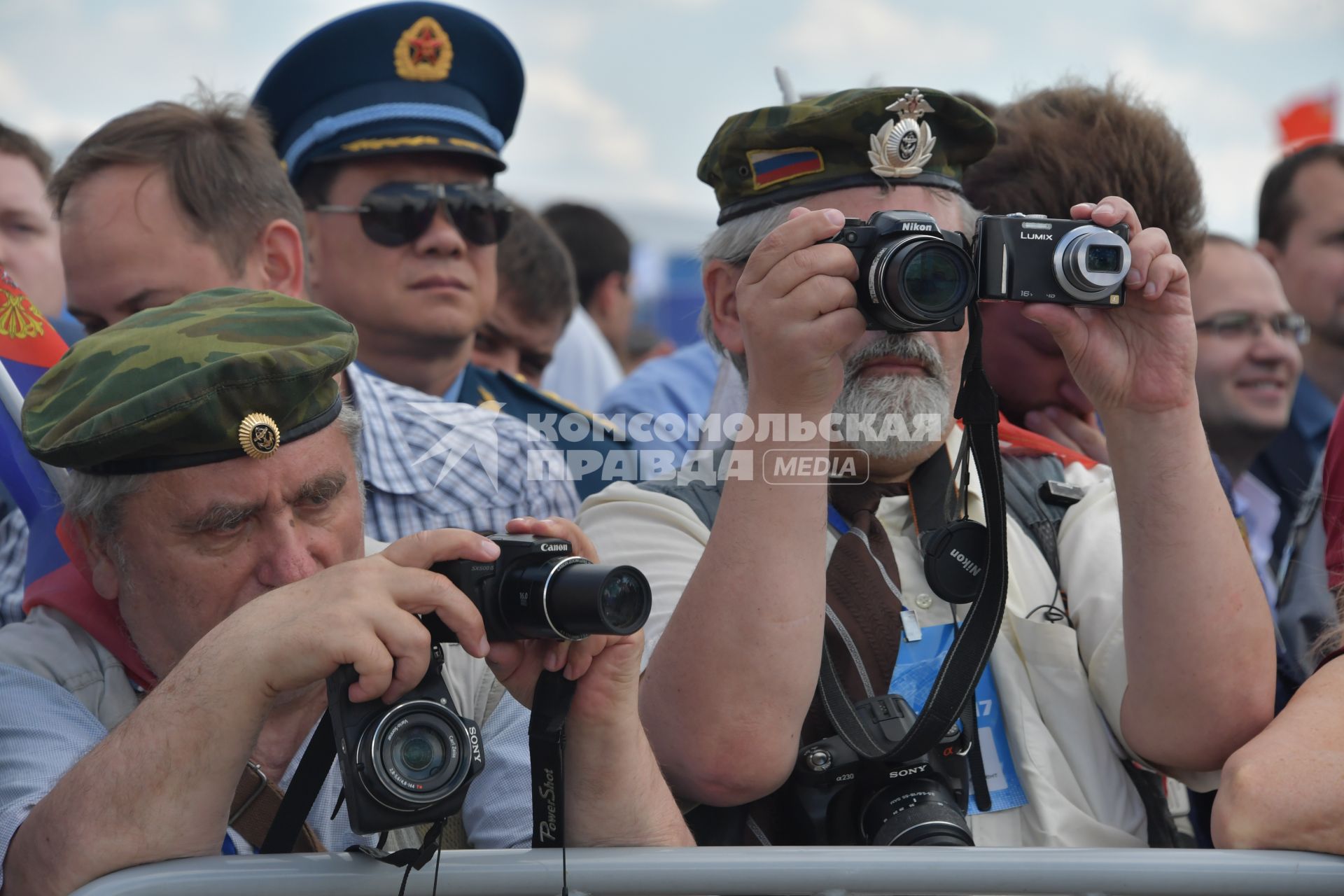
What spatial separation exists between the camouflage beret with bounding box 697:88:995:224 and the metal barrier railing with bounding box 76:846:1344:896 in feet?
3.89

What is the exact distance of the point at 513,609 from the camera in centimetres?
175

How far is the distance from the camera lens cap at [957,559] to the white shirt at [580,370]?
398 cm

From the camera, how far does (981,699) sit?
239 centimetres

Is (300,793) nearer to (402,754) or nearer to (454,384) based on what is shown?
(402,754)

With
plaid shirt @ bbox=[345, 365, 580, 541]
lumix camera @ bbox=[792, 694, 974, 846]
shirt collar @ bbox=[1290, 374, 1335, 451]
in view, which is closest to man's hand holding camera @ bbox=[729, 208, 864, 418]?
lumix camera @ bbox=[792, 694, 974, 846]

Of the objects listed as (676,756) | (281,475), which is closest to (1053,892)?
(676,756)

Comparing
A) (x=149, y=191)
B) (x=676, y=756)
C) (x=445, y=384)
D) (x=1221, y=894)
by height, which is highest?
(x=149, y=191)

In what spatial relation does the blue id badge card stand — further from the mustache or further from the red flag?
the red flag

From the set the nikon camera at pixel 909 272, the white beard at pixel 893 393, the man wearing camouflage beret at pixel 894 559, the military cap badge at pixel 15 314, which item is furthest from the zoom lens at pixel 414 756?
the military cap badge at pixel 15 314

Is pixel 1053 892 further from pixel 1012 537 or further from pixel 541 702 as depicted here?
pixel 1012 537

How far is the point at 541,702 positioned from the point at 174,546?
659 millimetres

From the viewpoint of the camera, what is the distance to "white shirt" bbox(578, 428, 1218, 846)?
230cm

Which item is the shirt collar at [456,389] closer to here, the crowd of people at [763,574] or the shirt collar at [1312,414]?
the crowd of people at [763,574]

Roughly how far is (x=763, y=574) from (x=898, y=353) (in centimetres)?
57
